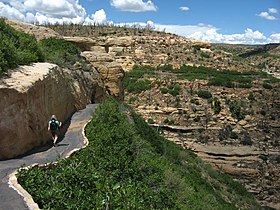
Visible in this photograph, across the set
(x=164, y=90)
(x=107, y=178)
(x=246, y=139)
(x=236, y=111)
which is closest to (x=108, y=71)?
(x=107, y=178)

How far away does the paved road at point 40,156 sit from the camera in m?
6.92

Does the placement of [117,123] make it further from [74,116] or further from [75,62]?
[75,62]

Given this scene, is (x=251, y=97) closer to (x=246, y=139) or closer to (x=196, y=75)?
(x=196, y=75)

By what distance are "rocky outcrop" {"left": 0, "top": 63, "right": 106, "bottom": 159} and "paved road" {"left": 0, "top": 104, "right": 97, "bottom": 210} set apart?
321 millimetres

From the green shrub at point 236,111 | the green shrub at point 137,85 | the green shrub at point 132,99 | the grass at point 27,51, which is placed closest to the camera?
the grass at point 27,51

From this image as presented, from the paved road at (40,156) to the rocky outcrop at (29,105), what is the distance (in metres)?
0.32

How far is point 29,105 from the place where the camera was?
35.3 ft

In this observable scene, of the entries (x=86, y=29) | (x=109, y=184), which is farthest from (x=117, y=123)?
(x=86, y=29)

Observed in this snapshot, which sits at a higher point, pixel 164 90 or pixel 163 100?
pixel 164 90

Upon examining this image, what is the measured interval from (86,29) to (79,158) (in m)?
66.9

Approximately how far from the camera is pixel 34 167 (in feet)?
28.8

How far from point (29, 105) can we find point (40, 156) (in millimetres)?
1322

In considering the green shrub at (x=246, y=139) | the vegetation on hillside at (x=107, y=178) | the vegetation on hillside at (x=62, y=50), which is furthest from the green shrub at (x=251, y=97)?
the vegetation on hillside at (x=107, y=178)

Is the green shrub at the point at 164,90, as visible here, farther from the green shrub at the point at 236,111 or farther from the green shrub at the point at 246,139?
the green shrub at the point at 246,139
